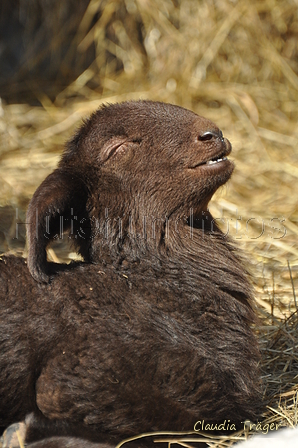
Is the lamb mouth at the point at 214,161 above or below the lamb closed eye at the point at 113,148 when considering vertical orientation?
below

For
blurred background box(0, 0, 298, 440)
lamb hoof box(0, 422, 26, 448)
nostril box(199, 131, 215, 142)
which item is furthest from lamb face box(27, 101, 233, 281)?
blurred background box(0, 0, 298, 440)

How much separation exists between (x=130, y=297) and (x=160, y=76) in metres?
5.98

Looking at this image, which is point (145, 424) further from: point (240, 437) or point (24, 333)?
point (24, 333)

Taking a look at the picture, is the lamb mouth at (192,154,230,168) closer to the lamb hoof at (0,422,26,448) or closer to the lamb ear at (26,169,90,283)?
the lamb ear at (26,169,90,283)

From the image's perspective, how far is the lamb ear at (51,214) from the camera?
2.92m

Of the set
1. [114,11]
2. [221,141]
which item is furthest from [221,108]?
[221,141]

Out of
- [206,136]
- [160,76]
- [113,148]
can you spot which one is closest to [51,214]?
[113,148]

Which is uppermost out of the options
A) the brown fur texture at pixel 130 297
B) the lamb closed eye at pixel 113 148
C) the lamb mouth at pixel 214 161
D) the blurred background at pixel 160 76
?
the blurred background at pixel 160 76

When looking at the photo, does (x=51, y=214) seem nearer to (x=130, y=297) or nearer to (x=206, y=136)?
(x=130, y=297)

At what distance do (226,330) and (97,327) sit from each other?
27.4 inches

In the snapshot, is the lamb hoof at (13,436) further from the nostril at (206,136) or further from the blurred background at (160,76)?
the blurred background at (160,76)

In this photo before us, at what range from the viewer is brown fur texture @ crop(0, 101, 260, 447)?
2893 mm

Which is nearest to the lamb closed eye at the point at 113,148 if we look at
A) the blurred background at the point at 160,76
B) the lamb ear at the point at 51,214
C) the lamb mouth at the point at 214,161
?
the lamb ear at the point at 51,214

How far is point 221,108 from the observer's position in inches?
324
